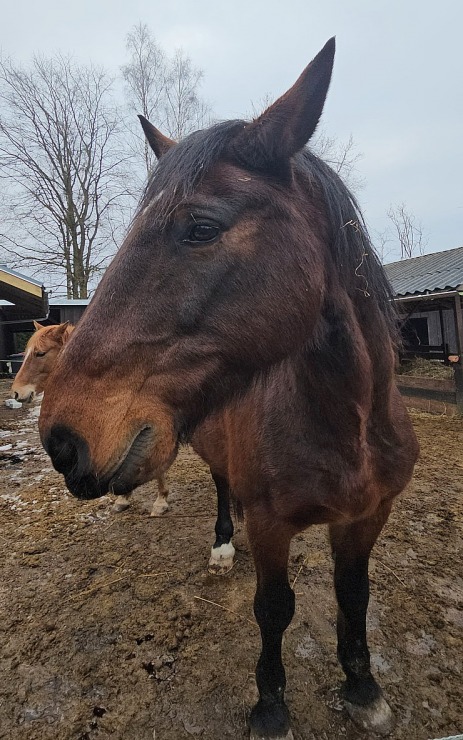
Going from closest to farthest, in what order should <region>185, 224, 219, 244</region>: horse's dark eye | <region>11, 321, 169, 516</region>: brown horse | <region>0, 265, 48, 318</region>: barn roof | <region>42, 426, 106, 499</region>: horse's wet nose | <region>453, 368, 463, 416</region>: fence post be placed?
<region>42, 426, 106, 499</region>: horse's wet nose
<region>185, 224, 219, 244</region>: horse's dark eye
<region>11, 321, 169, 516</region>: brown horse
<region>453, 368, 463, 416</region>: fence post
<region>0, 265, 48, 318</region>: barn roof

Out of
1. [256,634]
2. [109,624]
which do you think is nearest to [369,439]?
[256,634]

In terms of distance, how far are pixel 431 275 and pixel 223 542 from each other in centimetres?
1061

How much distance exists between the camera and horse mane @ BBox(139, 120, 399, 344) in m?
1.18

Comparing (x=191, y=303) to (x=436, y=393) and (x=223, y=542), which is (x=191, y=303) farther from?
(x=436, y=393)

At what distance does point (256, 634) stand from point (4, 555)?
7.50 ft

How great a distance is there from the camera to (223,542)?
3191 mm

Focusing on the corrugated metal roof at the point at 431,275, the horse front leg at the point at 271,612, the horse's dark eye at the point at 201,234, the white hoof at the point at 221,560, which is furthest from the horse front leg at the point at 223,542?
the corrugated metal roof at the point at 431,275

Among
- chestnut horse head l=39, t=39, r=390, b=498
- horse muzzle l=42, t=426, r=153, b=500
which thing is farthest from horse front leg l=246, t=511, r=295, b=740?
horse muzzle l=42, t=426, r=153, b=500

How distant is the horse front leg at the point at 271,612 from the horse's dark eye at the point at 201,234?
1185mm

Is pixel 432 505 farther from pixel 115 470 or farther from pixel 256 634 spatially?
pixel 115 470

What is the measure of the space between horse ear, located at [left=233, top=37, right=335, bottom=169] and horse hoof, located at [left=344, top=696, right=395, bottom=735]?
2.39m

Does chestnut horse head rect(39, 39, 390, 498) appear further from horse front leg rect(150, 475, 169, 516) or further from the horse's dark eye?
horse front leg rect(150, 475, 169, 516)

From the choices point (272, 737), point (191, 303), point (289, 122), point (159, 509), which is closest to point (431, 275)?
point (159, 509)

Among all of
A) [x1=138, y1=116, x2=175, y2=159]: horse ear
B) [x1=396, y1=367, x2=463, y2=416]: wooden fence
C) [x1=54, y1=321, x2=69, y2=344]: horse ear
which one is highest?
[x1=138, y1=116, x2=175, y2=159]: horse ear
